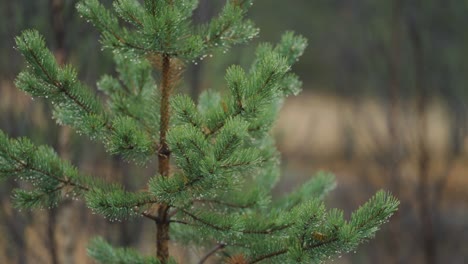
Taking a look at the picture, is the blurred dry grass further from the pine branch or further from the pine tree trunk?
the pine branch

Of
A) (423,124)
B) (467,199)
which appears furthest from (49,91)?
(467,199)

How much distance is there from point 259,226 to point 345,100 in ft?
25.0

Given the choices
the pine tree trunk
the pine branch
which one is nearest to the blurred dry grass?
the pine tree trunk

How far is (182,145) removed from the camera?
97.7 inches

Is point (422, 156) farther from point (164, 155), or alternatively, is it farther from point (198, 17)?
point (164, 155)

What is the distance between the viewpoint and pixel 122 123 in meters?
2.64

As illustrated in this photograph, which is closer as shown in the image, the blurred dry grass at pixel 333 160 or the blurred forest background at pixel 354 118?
the blurred forest background at pixel 354 118

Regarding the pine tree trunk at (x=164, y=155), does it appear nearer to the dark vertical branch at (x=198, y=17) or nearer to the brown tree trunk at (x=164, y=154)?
the brown tree trunk at (x=164, y=154)

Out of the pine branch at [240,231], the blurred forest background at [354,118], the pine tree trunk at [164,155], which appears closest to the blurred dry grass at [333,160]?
the blurred forest background at [354,118]

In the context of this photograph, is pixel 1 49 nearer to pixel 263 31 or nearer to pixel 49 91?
pixel 49 91

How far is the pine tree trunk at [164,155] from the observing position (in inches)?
114

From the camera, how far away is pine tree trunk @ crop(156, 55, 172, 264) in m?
2.91

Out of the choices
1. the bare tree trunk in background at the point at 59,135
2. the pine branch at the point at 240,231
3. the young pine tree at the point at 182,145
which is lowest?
the pine branch at the point at 240,231

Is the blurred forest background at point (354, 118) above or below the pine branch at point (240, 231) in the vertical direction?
above
